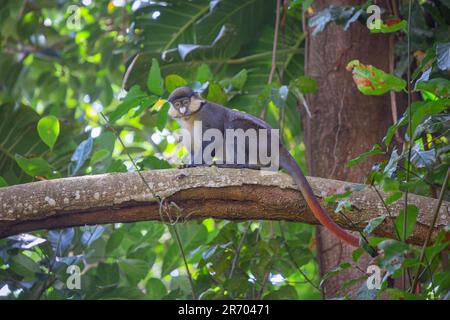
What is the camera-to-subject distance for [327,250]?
4883mm

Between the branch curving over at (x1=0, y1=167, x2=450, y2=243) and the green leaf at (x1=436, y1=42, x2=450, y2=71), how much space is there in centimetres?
78

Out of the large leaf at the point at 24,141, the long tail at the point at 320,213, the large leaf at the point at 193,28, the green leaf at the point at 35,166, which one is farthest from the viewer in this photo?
the large leaf at the point at 193,28

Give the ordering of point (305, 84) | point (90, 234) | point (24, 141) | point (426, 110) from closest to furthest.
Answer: point (426, 110) < point (90, 234) < point (305, 84) < point (24, 141)

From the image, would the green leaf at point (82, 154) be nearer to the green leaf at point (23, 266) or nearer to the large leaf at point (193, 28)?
the green leaf at point (23, 266)

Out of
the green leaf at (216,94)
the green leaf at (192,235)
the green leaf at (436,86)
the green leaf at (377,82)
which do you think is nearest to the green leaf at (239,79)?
the green leaf at (216,94)

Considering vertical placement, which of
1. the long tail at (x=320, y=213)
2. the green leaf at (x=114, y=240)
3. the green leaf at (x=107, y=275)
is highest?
the long tail at (x=320, y=213)

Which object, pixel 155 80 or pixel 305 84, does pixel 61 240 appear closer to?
pixel 155 80

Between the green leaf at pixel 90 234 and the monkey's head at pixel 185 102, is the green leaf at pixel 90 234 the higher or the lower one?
the lower one

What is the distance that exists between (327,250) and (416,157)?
188 centimetres

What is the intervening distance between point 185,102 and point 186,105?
0.03 m

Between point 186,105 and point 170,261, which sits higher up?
point 186,105

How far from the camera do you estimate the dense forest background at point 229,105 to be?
3350 millimetres

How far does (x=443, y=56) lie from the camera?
374 cm

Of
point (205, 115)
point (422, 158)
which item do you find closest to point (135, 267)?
point (205, 115)
